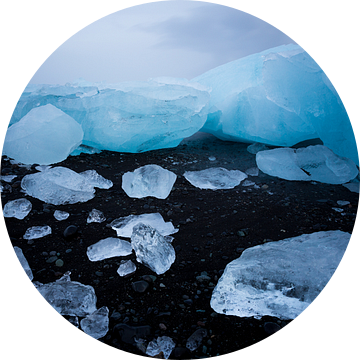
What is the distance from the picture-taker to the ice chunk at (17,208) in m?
1.81

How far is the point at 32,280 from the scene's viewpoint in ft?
4.36

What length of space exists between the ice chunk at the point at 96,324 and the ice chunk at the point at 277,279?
0.48 m

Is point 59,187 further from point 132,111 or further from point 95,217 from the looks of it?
point 132,111

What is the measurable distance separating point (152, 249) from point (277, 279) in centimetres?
67

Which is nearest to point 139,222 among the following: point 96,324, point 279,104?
point 96,324

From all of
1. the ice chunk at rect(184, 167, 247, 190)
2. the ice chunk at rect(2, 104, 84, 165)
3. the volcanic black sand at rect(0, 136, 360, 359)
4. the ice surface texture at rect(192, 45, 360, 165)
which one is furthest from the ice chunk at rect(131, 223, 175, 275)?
the ice surface texture at rect(192, 45, 360, 165)

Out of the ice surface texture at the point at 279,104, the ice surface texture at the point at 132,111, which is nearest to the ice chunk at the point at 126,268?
the ice surface texture at the point at 132,111

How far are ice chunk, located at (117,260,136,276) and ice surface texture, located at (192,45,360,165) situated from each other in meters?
2.46

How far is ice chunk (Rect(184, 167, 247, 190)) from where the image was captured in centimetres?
242

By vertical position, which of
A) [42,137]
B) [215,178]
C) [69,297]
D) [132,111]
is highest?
[132,111]

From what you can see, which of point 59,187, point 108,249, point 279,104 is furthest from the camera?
point 279,104

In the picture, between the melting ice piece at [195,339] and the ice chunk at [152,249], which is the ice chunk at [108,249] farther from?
the melting ice piece at [195,339]

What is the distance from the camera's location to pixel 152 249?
1470 mm

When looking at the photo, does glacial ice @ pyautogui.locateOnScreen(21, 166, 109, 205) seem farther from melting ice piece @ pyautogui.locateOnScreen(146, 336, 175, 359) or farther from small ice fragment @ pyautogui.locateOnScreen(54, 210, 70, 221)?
melting ice piece @ pyautogui.locateOnScreen(146, 336, 175, 359)
